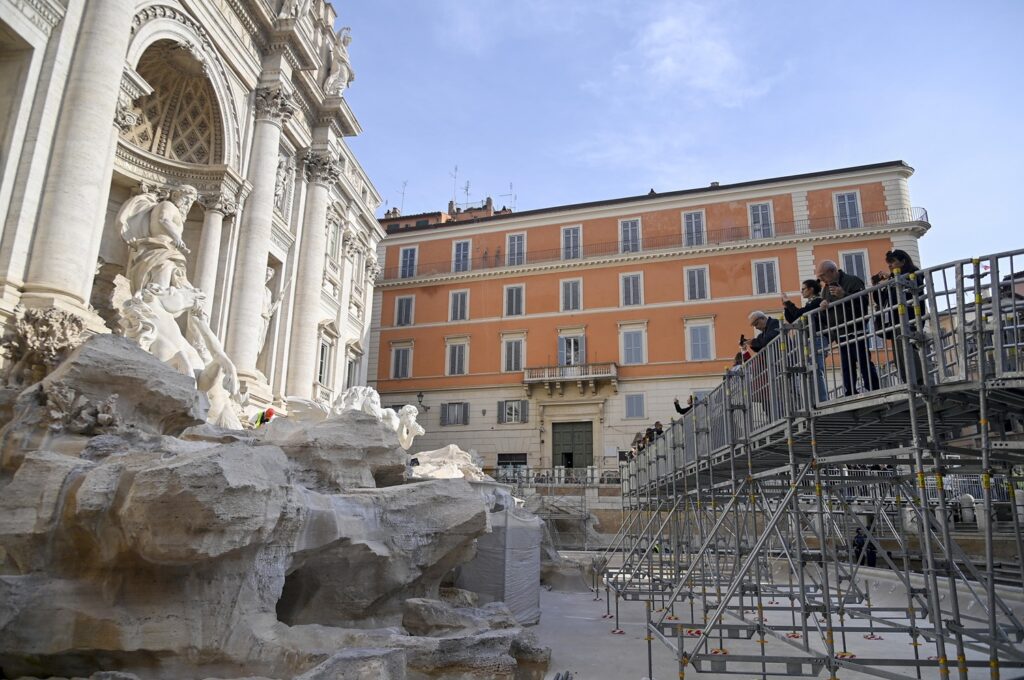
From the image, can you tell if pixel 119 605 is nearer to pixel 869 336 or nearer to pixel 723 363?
pixel 869 336

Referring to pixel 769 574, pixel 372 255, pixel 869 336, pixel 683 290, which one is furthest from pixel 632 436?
pixel 869 336

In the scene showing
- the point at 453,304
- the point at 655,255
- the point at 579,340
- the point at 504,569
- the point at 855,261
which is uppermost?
the point at 655,255

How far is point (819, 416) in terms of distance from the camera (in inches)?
212

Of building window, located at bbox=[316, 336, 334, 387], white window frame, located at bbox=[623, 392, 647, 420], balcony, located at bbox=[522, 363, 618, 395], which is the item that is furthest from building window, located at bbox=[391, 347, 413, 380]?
white window frame, located at bbox=[623, 392, 647, 420]

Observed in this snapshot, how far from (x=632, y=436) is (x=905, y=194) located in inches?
563

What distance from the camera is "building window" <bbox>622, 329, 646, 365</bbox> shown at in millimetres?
29484

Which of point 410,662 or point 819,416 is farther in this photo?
point 410,662

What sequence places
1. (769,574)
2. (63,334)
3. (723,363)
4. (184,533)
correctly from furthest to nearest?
(723,363), (769,574), (63,334), (184,533)

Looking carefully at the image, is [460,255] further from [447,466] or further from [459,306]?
[447,466]

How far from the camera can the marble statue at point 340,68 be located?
22.2m

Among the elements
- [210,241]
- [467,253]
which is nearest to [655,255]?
[467,253]

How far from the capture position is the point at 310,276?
2155 centimetres

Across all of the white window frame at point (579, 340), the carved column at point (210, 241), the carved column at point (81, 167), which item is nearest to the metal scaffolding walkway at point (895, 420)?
the carved column at point (81, 167)

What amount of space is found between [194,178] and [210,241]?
157cm
